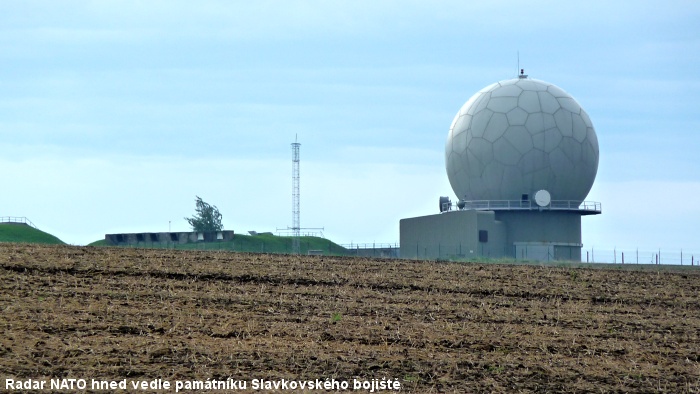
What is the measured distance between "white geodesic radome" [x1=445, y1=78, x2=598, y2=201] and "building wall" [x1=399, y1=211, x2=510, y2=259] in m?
1.57

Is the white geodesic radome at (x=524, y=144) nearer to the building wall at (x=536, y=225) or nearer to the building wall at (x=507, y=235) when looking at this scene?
the building wall at (x=536, y=225)

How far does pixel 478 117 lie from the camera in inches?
1935

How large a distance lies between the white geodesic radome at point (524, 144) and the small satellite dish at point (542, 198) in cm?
38

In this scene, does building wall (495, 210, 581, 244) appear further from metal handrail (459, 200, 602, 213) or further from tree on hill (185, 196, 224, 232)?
tree on hill (185, 196, 224, 232)

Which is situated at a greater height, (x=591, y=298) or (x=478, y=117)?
(x=478, y=117)

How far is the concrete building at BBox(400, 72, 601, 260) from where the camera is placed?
47.8m

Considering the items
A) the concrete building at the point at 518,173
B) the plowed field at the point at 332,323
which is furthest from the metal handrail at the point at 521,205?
the plowed field at the point at 332,323

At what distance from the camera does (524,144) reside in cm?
4750

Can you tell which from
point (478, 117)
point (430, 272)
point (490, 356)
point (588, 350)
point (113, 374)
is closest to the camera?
point (113, 374)

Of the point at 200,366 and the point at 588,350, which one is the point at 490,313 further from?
the point at 200,366

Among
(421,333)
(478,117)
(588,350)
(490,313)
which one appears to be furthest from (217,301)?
(478,117)

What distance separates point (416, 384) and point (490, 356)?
213 centimetres

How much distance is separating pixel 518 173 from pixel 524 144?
1.55 meters

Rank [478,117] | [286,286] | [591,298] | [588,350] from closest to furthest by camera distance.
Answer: [588,350] → [286,286] → [591,298] → [478,117]
